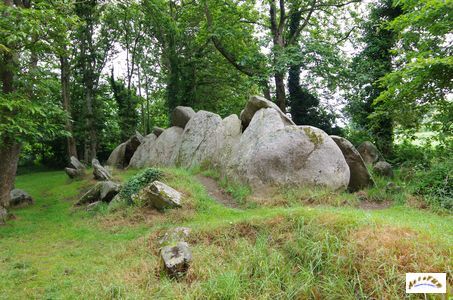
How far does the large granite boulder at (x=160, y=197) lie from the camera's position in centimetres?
833

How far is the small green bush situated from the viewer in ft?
30.7

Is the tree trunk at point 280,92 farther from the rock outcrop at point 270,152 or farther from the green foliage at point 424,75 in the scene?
the green foliage at point 424,75

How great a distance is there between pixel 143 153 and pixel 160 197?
9.63 m

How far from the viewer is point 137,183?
962 cm

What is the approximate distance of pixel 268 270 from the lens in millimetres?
4605

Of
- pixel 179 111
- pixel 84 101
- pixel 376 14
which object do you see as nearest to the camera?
pixel 376 14

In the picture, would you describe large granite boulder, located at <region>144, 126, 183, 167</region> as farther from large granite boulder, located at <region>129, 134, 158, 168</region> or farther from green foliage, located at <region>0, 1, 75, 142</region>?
green foliage, located at <region>0, 1, 75, 142</region>

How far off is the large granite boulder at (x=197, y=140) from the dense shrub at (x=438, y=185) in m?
7.19

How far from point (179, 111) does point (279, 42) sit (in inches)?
248

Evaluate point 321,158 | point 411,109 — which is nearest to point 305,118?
point 411,109

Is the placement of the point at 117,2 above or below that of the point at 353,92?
above

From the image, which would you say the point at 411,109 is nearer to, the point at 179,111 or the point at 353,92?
the point at 353,92

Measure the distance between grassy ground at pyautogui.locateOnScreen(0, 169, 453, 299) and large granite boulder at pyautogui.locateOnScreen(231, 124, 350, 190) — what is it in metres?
0.92

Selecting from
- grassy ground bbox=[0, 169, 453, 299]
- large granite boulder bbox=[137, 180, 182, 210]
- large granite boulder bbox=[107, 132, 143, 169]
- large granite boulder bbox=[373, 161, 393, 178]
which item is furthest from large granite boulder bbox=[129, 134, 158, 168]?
large granite boulder bbox=[373, 161, 393, 178]
